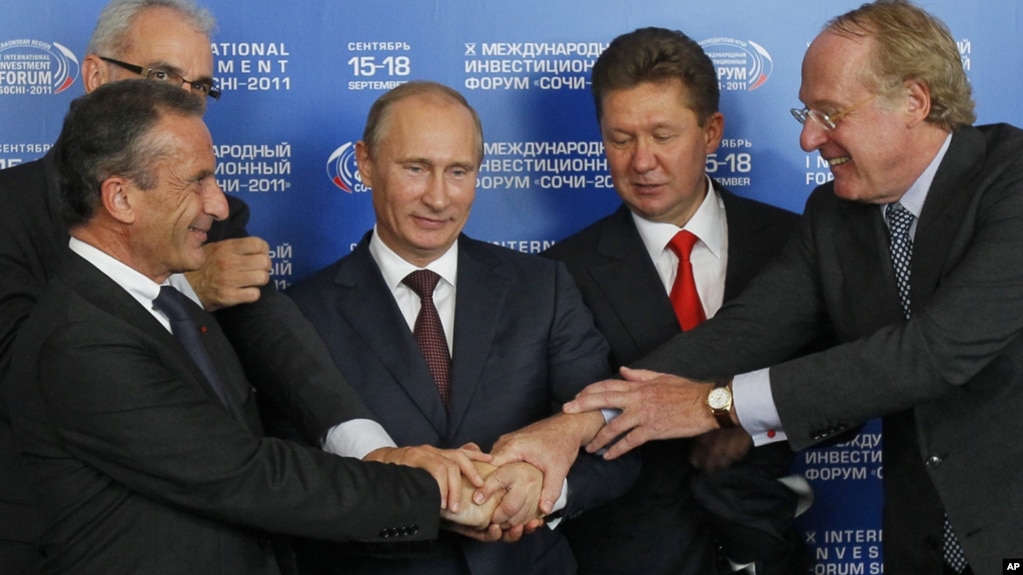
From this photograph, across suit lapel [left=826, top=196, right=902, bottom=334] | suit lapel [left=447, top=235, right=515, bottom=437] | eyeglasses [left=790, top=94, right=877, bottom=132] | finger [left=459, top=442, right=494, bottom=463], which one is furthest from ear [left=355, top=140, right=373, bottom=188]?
suit lapel [left=826, top=196, right=902, bottom=334]

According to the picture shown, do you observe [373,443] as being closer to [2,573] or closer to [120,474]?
[120,474]

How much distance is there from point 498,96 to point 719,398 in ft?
4.86

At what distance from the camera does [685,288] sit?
135 inches

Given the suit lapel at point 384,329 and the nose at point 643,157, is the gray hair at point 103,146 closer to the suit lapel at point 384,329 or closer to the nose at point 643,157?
the suit lapel at point 384,329

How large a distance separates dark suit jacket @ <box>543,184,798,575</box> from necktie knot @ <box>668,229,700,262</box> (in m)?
0.09

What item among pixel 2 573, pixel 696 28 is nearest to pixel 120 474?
pixel 2 573

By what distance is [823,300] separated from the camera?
3.19 meters

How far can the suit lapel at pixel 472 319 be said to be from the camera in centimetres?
292

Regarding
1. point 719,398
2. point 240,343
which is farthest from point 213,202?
point 719,398

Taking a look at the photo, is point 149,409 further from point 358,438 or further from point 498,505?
point 498,505

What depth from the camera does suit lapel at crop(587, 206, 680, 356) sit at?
3.35 m

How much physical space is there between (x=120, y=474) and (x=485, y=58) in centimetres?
217

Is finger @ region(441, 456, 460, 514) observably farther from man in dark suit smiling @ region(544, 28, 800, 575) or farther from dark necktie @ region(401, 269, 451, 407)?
man in dark suit smiling @ region(544, 28, 800, 575)

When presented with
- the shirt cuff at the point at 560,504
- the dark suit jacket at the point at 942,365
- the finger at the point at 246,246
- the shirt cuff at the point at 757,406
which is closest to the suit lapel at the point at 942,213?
the dark suit jacket at the point at 942,365
